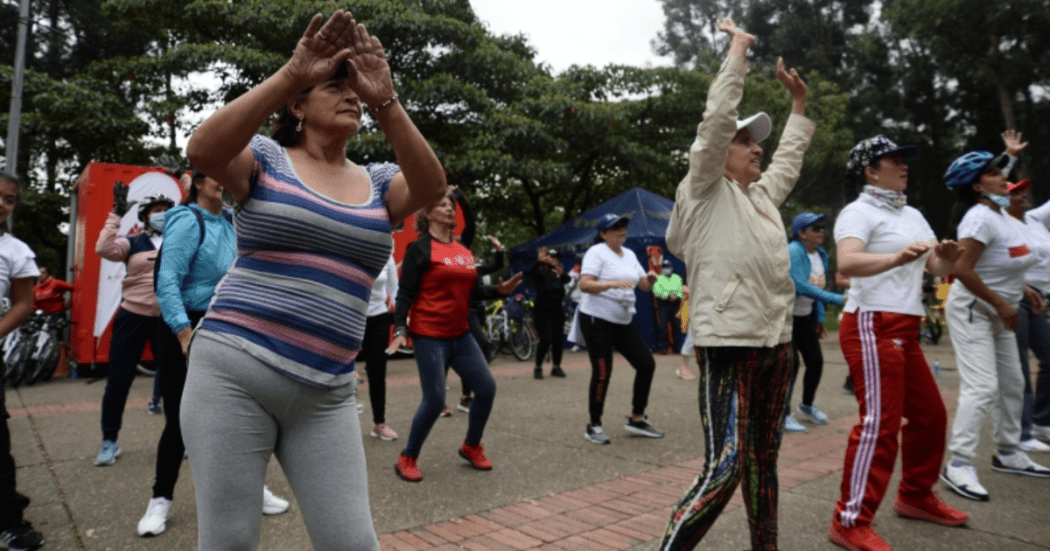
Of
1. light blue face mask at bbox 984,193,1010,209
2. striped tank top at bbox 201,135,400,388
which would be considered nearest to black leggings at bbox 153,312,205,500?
striped tank top at bbox 201,135,400,388

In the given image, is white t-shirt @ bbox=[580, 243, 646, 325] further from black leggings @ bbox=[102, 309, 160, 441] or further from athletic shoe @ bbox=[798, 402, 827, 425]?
black leggings @ bbox=[102, 309, 160, 441]

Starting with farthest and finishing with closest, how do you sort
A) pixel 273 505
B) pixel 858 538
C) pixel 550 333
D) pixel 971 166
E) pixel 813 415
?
pixel 550 333
pixel 813 415
pixel 971 166
pixel 273 505
pixel 858 538

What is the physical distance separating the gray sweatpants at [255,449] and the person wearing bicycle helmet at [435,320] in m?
2.57

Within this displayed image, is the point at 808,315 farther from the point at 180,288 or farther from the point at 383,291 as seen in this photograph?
the point at 180,288

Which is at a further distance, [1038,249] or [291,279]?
[1038,249]

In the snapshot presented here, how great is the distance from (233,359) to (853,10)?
1739 inches

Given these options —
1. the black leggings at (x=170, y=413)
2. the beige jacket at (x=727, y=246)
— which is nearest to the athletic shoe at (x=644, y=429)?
the beige jacket at (x=727, y=246)

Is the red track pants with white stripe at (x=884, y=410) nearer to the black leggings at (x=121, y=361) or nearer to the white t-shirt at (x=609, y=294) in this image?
the white t-shirt at (x=609, y=294)

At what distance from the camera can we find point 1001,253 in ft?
14.2

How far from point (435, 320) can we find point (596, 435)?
6.39 ft

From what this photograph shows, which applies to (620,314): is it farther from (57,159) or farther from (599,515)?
(57,159)

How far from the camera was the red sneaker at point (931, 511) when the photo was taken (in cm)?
356

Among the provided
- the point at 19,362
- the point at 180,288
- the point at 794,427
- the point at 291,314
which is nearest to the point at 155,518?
the point at 180,288

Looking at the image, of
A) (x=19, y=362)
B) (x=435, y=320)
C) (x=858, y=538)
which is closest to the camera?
(x=858, y=538)
